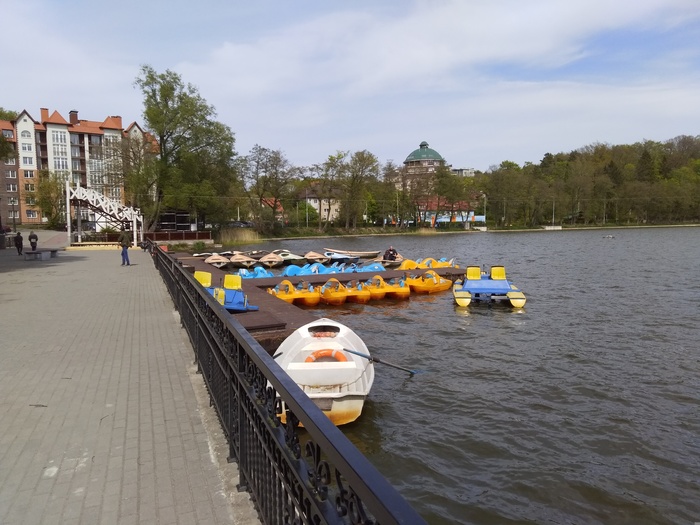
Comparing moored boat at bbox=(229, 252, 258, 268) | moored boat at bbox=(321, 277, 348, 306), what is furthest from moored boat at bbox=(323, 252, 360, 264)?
moored boat at bbox=(321, 277, 348, 306)

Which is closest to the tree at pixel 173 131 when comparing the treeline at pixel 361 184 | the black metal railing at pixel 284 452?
the treeline at pixel 361 184

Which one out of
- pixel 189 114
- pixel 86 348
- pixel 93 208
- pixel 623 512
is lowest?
pixel 623 512

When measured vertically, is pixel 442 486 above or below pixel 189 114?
below

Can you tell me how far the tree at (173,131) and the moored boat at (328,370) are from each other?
46.8m

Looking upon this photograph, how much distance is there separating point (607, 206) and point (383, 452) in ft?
345

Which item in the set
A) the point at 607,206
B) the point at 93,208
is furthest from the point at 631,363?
the point at 607,206

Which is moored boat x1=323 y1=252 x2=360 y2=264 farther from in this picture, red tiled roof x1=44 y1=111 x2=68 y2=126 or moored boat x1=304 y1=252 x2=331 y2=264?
red tiled roof x1=44 y1=111 x2=68 y2=126

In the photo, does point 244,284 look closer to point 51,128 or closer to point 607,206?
point 51,128

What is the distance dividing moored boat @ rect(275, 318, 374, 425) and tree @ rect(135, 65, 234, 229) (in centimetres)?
4679

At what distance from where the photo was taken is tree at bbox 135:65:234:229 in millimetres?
51031

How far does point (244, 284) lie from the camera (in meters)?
19.3

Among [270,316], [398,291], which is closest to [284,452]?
[270,316]

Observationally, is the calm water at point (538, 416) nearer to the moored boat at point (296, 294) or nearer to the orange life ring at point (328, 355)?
the orange life ring at point (328, 355)

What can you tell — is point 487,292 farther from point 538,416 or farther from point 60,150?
point 60,150
